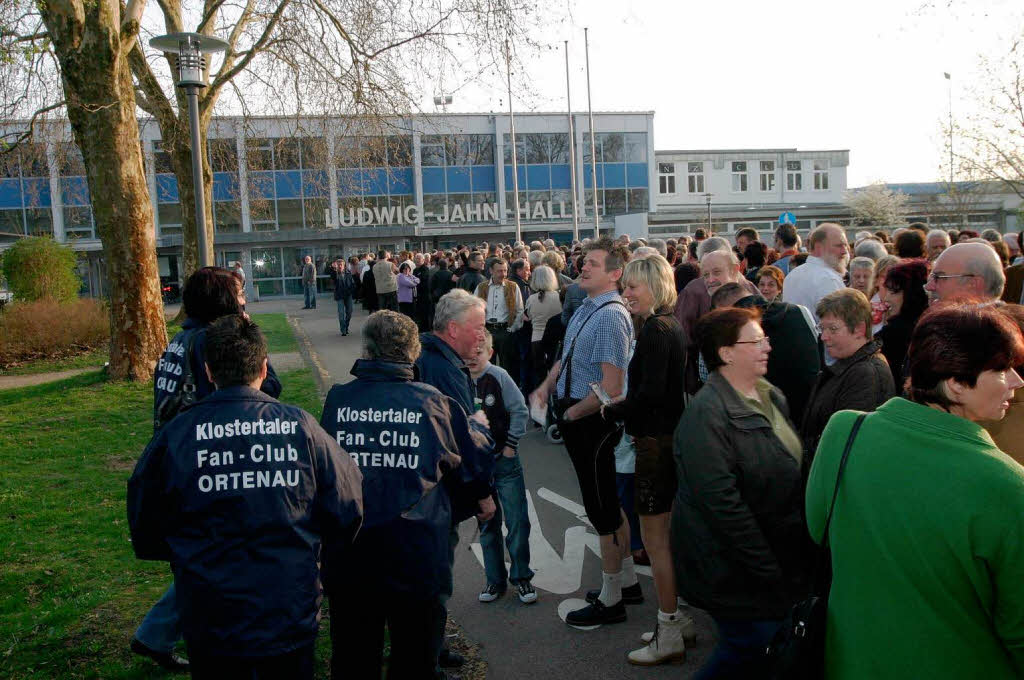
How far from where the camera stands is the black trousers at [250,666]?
283 centimetres

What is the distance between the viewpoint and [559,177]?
4541cm

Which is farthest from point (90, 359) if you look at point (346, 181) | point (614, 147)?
point (614, 147)

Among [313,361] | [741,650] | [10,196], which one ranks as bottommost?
[313,361]

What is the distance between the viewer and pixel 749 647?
312 cm

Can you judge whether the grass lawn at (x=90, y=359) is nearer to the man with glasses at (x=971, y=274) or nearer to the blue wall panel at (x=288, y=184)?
the man with glasses at (x=971, y=274)

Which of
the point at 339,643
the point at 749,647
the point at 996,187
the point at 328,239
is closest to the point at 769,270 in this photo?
the point at 749,647

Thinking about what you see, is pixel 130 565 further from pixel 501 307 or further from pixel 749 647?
pixel 501 307

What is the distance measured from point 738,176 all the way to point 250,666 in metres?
59.4

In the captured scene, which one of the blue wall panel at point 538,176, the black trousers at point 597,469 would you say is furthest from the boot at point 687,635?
the blue wall panel at point 538,176

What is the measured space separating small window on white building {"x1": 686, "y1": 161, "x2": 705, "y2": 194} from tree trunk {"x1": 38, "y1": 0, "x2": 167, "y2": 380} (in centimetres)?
4885

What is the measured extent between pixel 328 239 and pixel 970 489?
36.3 meters

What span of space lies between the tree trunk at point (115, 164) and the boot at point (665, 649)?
37.3 feet

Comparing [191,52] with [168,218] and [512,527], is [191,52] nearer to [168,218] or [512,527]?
[512,527]

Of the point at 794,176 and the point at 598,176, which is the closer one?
the point at 598,176
